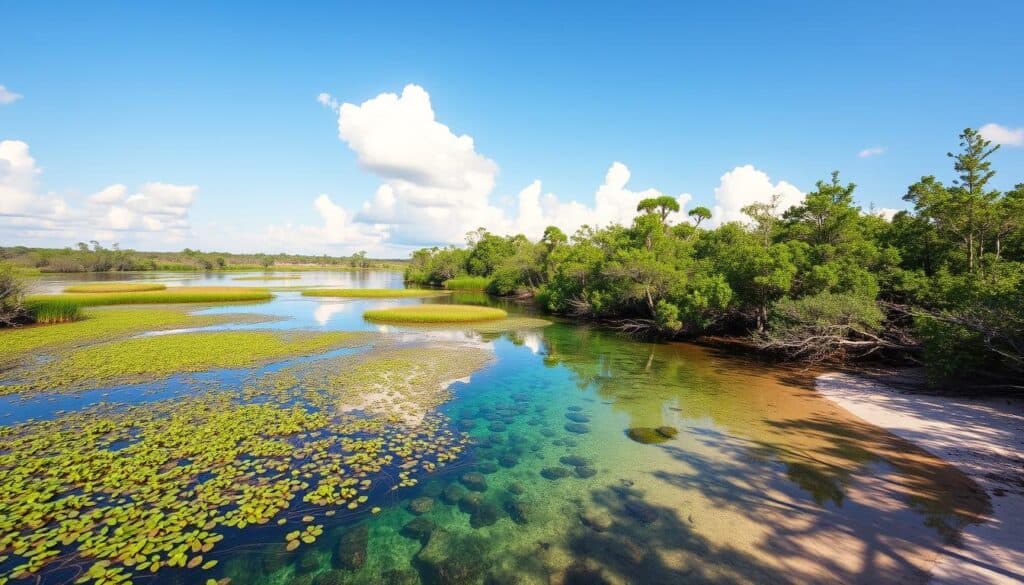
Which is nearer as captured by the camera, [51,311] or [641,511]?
[641,511]

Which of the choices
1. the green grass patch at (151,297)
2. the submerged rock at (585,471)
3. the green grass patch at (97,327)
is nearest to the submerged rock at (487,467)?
the submerged rock at (585,471)

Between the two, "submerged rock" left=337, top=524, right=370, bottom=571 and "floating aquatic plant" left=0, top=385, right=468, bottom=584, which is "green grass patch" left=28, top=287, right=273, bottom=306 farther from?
"submerged rock" left=337, top=524, right=370, bottom=571

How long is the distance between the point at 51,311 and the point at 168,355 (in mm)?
19167

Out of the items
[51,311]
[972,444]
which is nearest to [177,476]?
[972,444]

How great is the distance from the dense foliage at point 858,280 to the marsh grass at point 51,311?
40.9 metres

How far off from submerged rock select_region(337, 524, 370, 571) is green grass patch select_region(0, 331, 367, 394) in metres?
14.5

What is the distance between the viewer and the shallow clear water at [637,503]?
646cm

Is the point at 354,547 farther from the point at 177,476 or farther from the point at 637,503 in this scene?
the point at 637,503

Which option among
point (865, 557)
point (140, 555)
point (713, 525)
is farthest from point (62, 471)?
point (865, 557)

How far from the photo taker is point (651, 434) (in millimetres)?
12273

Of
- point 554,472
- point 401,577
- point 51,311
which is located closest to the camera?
point 401,577

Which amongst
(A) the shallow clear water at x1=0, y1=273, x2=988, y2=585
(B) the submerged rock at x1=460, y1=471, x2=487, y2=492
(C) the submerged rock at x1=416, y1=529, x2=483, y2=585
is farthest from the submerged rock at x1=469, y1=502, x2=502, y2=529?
(B) the submerged rock at x1=460, y1=471, x2=487, y2=492

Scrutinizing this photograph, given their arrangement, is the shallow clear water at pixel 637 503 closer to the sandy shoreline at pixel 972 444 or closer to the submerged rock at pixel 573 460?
the submerged rock at pixel 573 460

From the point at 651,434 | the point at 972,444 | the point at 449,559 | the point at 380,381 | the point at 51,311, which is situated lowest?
the point at 449,559
